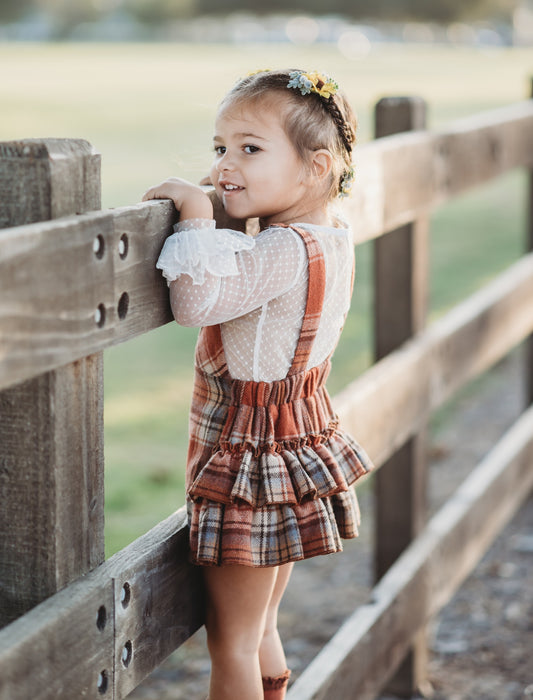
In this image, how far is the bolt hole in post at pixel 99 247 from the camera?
1.44 m

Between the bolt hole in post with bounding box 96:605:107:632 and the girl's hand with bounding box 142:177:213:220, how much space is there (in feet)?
1.98

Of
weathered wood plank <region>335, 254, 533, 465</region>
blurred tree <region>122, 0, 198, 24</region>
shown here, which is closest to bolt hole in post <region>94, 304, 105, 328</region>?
weathered wood plank <region>335, 254, 533, 465</region>

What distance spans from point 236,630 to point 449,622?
217 cm

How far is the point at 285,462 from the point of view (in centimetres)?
175

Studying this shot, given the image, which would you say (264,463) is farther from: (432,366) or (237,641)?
(432,366)

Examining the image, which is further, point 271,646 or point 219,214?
point 271,646

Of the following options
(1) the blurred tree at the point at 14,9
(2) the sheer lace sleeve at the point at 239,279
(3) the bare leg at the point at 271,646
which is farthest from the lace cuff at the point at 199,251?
(1) the blurred tree at the point at 14,9

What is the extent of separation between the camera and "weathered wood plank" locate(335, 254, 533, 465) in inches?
103

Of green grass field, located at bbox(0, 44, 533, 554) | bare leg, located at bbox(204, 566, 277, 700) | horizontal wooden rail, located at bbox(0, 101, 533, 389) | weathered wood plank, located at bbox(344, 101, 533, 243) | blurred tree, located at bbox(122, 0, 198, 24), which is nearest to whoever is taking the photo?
horizontal wooden rail, located at bbox(0, 101, 533, 389)

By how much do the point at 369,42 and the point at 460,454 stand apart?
4538 centimetres

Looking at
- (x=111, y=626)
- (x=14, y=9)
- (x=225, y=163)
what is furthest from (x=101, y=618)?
(x=14, y=9)

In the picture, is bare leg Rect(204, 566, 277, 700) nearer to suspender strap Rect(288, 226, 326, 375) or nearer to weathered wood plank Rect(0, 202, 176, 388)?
suspender strap Rect(288, 226, 326, 375)

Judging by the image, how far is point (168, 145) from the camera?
199 cm

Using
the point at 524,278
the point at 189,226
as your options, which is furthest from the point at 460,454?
the point at 189,226
